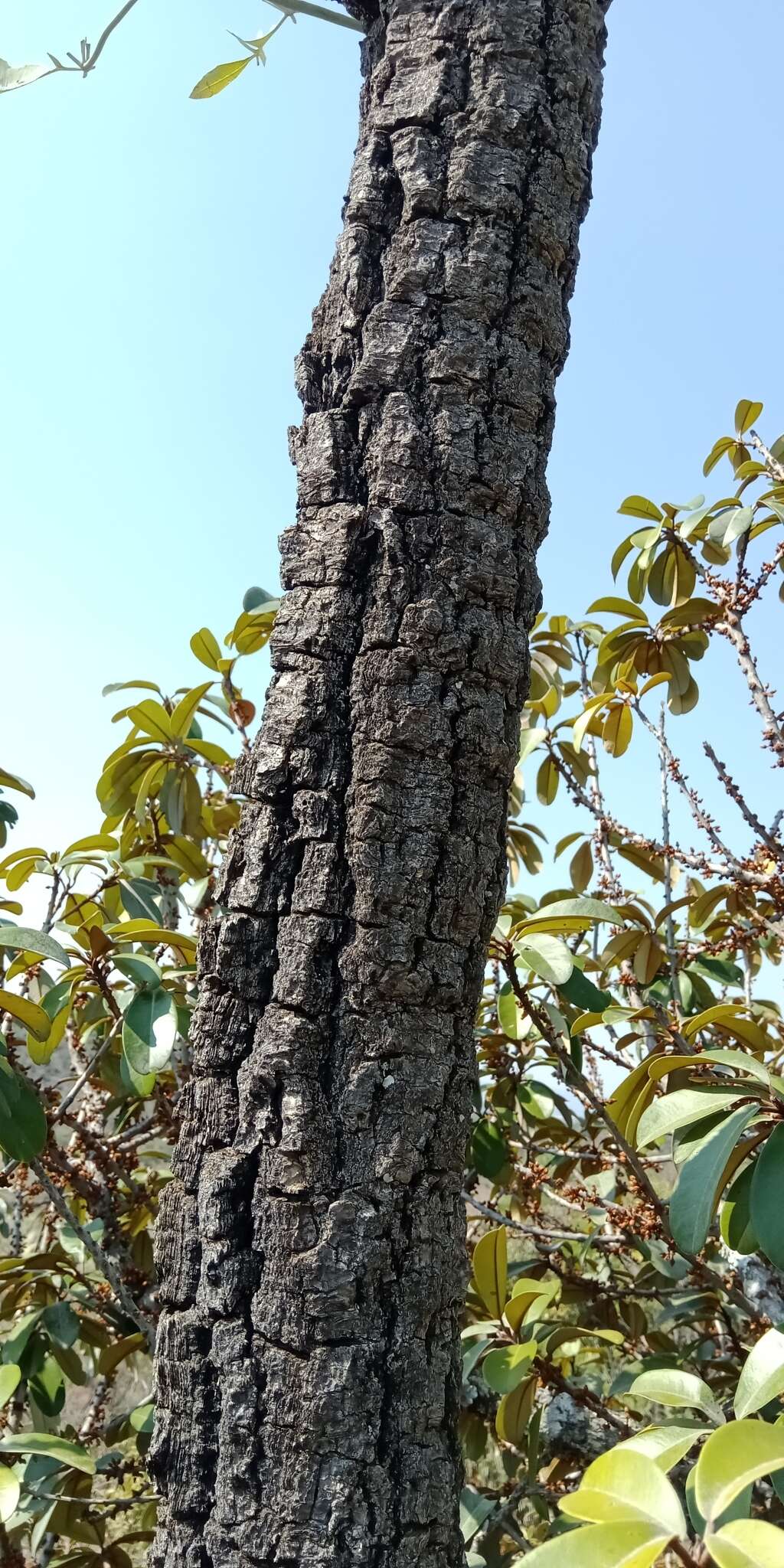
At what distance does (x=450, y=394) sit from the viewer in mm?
782

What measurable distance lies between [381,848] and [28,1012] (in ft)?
1.94

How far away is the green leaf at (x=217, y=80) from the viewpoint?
3.48 ft

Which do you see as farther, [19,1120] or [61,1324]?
[61,1324]

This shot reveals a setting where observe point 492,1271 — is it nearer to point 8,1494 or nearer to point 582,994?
point 582,994

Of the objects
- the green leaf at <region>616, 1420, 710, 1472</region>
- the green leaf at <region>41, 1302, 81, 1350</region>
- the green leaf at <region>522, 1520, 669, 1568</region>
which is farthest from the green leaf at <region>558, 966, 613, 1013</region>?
the green leaf at <region>41, 1302, 81, 1350</region>

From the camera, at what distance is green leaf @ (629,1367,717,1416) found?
78cm

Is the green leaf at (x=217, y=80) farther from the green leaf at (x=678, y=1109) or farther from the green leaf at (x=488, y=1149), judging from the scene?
the green leaf at (x=488, y=1149)

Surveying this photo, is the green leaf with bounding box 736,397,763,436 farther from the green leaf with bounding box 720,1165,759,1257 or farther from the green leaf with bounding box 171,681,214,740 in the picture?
the green leaf with bounding box 720,1165,759,1257

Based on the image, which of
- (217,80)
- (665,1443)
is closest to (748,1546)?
(665,1443)

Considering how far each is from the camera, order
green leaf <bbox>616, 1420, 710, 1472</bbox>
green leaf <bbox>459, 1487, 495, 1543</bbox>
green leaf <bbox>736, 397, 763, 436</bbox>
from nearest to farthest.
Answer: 1. green leaf <bbox>616, 1420, 710, 1472</bbox>
2. green leaf <bbox>459, 1487, 495, 1543</bbox>
3. green leaf <bbox>736, 397, 763, 436</bbox>

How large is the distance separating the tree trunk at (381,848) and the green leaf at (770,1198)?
268 millimetres

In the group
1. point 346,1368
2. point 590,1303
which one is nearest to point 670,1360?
point 590,1303

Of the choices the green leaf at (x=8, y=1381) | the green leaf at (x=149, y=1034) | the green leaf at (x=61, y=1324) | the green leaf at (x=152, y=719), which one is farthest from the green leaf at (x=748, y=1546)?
the green leaf at (x=152, y=719)

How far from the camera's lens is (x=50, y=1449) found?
3.69ft
